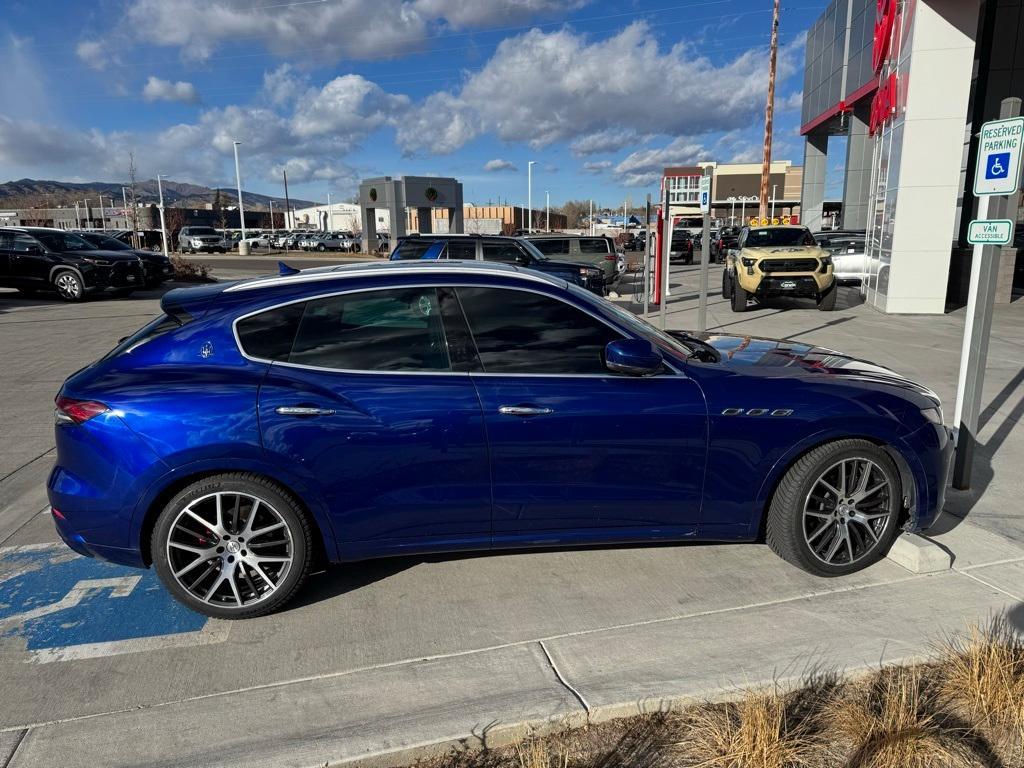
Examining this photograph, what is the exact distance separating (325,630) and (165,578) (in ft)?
2.66

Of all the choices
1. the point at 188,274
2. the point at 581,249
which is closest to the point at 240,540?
the point at 581,249

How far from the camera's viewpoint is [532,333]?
364 centimetres

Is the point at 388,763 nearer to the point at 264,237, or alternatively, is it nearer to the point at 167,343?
the point at 167,343

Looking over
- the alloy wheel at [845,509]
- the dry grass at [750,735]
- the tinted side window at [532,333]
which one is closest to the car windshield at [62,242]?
the tinted side window at [532,333]

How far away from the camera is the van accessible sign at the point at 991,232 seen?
4.37 meters

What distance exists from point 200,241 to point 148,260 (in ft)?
122

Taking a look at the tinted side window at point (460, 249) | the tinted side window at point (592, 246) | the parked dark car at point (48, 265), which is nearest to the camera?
the tinted side window at point (460, 249)

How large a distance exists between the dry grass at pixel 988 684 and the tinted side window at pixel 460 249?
12.8 metres

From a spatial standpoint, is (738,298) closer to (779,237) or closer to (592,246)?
(779,237)

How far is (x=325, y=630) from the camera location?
3428 mm

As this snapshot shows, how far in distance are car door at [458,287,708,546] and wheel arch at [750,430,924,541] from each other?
0.37 metres

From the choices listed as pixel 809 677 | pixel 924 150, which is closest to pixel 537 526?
pixel 809 677

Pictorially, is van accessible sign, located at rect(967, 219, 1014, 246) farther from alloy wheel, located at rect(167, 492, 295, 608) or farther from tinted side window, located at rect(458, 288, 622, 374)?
alloy wheel, located at rect(167, 492, 295, 608)

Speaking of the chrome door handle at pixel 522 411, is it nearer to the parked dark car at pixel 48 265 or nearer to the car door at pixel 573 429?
the car door at pixel 573 429
